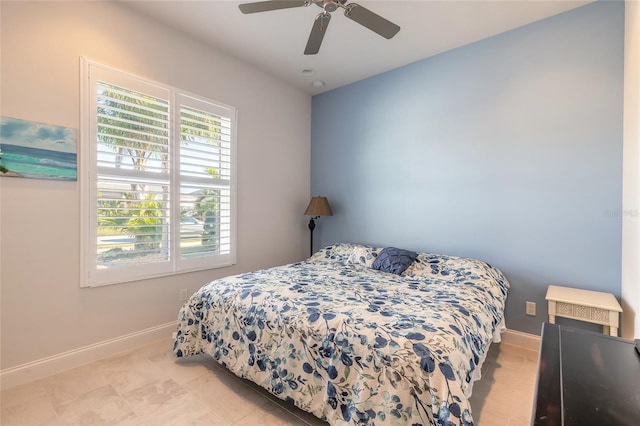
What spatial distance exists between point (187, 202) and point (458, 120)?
2.91m

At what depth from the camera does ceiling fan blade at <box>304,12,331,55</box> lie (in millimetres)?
1995

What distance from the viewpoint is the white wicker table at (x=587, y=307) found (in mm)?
2068

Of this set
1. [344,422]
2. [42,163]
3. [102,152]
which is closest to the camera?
[344,422]

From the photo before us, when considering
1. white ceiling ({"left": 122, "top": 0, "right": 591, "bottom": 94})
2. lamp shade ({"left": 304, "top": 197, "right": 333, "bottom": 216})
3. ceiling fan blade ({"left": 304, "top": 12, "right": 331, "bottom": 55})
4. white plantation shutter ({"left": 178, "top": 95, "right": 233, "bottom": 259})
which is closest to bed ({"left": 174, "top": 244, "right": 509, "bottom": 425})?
white plantation shutter ({"left": 178, "top": 95, "right": 233, "bottom": 259})

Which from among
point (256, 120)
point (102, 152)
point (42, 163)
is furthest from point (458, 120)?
point (42, 163)

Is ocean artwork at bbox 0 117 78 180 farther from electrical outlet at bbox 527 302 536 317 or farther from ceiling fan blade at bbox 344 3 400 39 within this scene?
electrical outlet at bbox 527 302 536 317

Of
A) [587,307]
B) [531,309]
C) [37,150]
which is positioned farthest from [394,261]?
[37,150]

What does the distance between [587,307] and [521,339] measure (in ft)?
2.40

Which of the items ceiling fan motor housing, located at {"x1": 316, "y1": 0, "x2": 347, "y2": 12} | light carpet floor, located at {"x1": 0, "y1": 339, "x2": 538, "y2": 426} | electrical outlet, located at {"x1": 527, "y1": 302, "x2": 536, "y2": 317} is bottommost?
light carpet floor, located at {"x1": 0, "y1": 339, "x2": 538, "y2": 426}

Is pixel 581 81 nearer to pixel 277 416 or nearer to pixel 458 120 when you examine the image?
pixel 458 120

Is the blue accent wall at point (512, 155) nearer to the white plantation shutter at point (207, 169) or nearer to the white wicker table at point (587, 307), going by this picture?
the white wicker table at point (587, 307)

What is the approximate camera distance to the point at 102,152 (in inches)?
94.2

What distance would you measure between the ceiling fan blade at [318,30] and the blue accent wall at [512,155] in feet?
5.09

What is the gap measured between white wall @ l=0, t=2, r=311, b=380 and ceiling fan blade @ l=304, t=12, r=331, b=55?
1.36 meters
